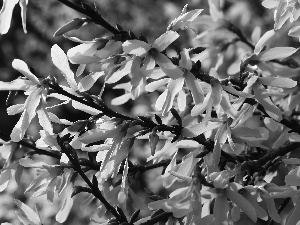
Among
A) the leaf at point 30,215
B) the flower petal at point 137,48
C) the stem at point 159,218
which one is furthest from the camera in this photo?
the leaf at point 30,215

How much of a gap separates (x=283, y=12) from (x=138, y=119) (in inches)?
13.5

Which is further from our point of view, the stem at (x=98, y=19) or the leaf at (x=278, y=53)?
the leaf at (x=278, y=53)

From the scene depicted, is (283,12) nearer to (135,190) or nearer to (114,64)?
(114,64)

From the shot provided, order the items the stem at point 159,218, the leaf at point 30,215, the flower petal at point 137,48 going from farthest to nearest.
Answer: the leaf at point 30,215 → the stem at point 159,218 → the flower petal at point 137,48

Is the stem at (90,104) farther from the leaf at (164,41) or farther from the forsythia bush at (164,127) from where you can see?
the leaf at (164,41)

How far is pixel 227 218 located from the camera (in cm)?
120

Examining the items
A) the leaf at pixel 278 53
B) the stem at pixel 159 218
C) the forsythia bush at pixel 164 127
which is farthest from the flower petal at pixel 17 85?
the leaf at pixel 278 53

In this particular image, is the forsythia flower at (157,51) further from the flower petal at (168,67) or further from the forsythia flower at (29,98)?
the forsythia flower at (29,98)

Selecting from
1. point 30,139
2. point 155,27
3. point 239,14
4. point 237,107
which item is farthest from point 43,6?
point 237,107

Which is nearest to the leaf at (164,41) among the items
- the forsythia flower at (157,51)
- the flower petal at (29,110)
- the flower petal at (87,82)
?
the forsythia flower at (157,51)

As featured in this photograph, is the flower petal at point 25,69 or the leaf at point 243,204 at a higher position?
the flower petal at point 25,69

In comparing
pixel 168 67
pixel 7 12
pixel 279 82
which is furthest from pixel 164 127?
pixel 7 12

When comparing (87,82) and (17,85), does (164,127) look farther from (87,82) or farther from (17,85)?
(17,85)

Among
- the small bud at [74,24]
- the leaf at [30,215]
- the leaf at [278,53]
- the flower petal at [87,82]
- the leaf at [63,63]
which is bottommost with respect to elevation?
the leaf at [30,215]
